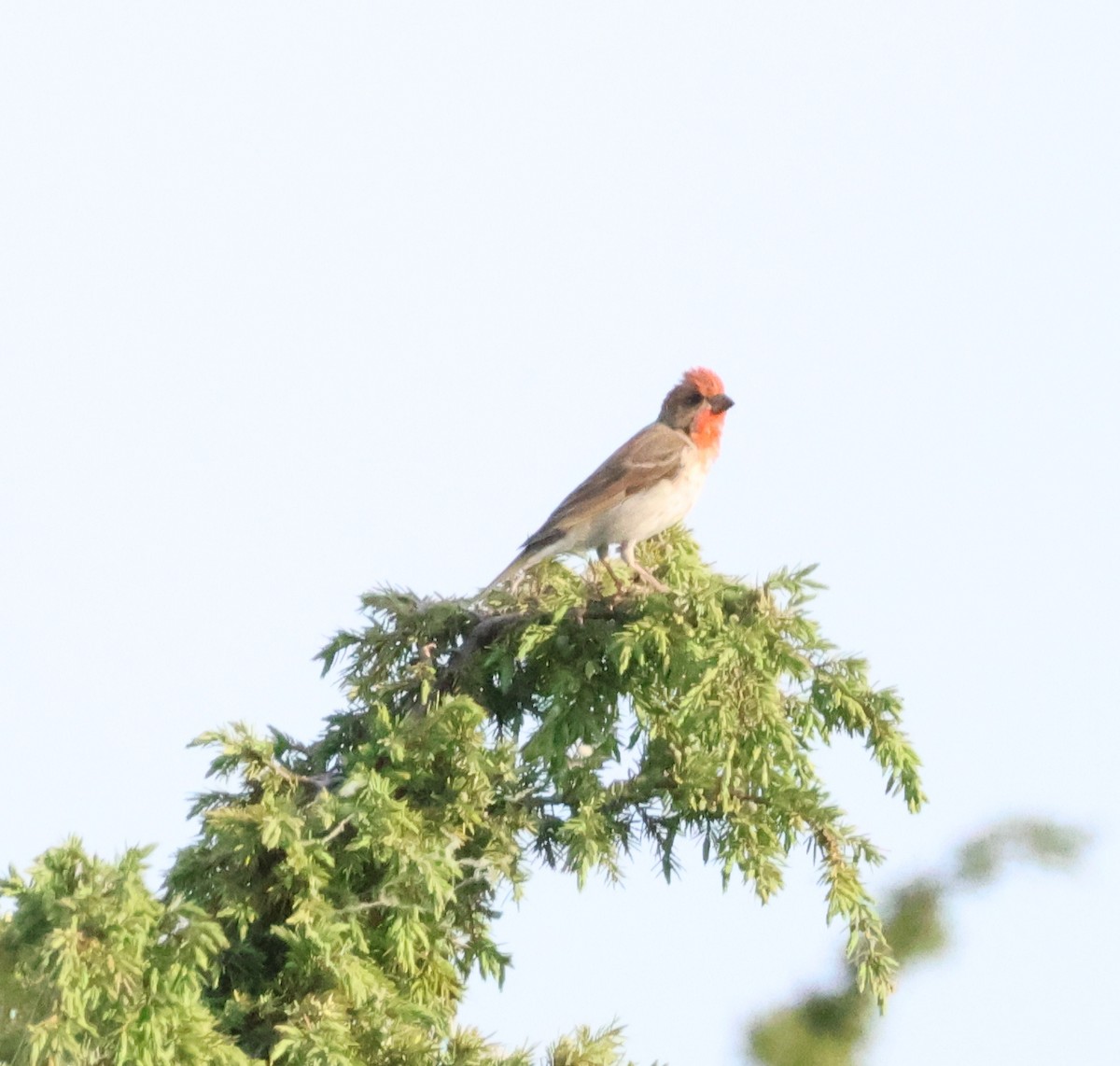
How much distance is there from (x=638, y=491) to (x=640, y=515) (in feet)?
0.64

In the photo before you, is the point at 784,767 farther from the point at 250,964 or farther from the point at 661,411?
the point at 661,411

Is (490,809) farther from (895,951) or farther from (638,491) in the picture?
(638,491)

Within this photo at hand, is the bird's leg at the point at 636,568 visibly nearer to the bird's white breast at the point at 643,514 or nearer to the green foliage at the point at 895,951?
the bird's white breast at the point at 643,514

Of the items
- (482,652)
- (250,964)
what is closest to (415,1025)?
(250,964)

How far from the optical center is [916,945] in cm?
376

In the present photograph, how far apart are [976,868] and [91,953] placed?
78.0 inches

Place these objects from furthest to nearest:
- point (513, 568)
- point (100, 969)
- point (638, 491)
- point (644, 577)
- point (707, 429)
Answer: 1. point (707, 429)
2. point (638, 491)
3. point (513, 568)
4. point (644, 577)
5. point (100, 969)

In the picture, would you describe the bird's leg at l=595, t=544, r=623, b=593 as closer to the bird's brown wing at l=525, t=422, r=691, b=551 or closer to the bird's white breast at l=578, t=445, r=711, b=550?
the bird's white breast at l=578, t=445, r=711, b=550

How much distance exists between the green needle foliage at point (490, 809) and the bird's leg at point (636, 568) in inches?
22.1

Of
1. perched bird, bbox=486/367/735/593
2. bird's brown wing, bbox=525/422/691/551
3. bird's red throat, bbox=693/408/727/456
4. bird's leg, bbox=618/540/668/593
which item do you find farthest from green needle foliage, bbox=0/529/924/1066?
bird's red throat, bbox=693/408/727/456

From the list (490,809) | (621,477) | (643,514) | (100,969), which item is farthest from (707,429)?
(100,969)

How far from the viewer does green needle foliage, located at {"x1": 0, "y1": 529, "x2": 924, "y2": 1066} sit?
374 centimetres

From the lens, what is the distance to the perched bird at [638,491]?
23.0 ft

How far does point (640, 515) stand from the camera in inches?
277
